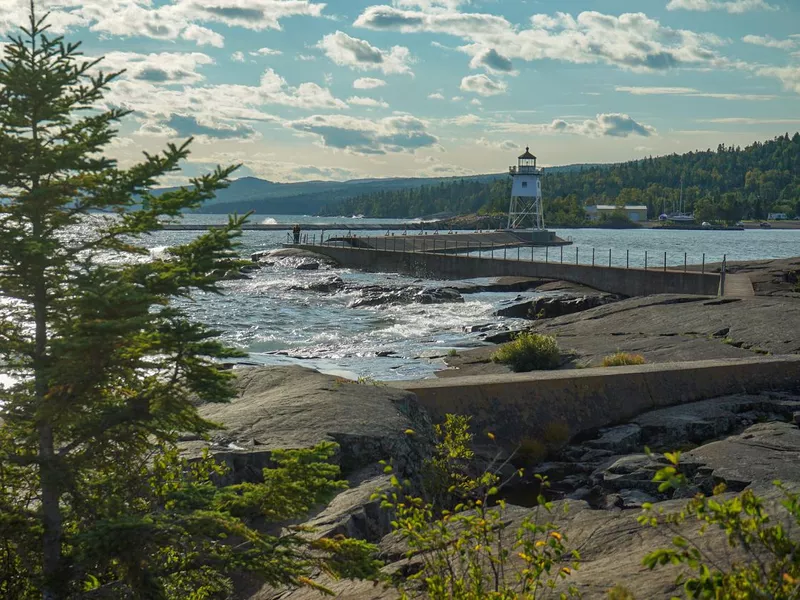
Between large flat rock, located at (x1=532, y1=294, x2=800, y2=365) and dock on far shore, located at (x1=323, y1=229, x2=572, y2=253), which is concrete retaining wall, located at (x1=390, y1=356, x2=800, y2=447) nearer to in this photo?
large flat rock, located at (x1=532, y1=294, x2=800, y2=365)

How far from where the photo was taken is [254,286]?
192 feet

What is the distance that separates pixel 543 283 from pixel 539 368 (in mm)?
29413

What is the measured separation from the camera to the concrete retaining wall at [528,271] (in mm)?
41562

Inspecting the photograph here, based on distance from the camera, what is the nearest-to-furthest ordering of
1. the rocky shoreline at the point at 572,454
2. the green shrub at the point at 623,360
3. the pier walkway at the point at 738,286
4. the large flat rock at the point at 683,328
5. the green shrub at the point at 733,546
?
the green shrub at the point at 733,546, the rocky shoreline at the point at 572,454, the green shrub at the point at 623,360, the large flat rock at the point at 683,328, the pier walkway at the point at 738,286

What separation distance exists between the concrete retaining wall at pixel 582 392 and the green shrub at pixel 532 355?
4886mm

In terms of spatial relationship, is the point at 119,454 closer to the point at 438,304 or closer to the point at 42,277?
the point at 42,277

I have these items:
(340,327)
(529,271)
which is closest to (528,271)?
(529,271)

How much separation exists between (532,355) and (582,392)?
21.1 ft

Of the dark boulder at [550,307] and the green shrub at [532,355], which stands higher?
the green shrub at [532,355]

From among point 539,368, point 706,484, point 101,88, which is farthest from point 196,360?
point 539,368

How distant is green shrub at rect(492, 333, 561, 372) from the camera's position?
21797 millimetres

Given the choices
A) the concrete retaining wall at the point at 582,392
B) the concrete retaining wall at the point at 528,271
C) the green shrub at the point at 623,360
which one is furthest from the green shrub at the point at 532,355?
the concrete retaining wall at the point at 528,271

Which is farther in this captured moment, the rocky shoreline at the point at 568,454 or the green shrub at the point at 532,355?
the green shrub at the point at 532,355

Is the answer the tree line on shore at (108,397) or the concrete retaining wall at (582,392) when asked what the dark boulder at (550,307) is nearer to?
the concrete retaining wall at (582,392)
